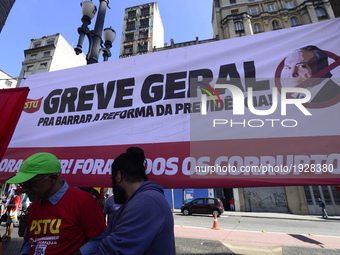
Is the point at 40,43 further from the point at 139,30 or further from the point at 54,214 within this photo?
the point at 54,214

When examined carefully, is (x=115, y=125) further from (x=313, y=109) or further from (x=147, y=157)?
(x=313, y=109)

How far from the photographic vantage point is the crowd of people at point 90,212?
925 mm

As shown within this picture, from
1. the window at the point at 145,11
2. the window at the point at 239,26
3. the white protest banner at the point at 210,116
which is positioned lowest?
the white protest banner at the point at 210,116

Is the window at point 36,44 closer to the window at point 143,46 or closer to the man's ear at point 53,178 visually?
the window at point 143,46

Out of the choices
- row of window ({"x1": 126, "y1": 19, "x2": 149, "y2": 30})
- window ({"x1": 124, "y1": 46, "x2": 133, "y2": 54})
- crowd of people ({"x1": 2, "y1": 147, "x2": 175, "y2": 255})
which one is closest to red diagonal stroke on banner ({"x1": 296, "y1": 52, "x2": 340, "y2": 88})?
crowd of people ({"x1": 2, "y1": 147, "x2": 175, "y2": 255})

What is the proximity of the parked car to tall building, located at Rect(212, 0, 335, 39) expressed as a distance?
21.7 meters

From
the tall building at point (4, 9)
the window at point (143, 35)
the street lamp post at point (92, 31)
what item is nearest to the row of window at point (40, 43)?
the window at point (143, 35)

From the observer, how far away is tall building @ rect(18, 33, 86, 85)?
36062 millimetres

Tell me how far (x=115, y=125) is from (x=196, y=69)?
992 mm

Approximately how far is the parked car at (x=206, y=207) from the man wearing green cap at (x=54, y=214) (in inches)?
618

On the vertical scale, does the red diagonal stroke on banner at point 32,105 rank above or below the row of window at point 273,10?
below

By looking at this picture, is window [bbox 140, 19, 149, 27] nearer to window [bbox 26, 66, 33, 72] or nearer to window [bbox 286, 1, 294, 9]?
window [bbox 26, 66, 33, 72]

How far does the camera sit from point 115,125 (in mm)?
1875

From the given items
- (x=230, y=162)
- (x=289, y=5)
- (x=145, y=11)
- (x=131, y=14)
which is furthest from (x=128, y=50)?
(x=230, y=162)
